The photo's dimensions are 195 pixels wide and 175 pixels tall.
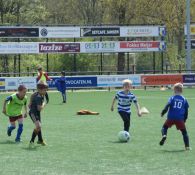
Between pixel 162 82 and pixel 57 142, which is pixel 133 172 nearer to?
pixel 57 142

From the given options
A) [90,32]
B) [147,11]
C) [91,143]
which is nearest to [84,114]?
[91,143]

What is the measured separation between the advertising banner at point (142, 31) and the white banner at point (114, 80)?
22.6ft

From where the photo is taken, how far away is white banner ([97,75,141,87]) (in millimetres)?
42656

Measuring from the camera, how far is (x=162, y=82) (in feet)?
144

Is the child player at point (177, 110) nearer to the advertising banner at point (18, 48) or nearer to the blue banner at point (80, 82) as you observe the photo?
the blue banner at point (80, 82)

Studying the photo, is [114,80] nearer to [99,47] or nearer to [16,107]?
[99,47]

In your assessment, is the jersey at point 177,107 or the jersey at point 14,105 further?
the jersey at point 14,105

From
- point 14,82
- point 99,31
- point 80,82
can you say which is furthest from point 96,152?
point 99,31

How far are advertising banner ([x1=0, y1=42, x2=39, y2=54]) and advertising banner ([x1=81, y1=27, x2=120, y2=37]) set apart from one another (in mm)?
4104

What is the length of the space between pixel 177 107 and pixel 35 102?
3.32 metres

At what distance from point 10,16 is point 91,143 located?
155 ft

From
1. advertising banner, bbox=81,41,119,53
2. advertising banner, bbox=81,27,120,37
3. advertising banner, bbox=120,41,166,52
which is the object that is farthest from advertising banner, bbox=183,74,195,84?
advertising banner, bbox=81,27,120,37

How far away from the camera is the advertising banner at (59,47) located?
154 feet

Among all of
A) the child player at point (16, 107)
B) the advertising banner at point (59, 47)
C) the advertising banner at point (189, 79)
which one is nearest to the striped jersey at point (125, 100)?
the child player at point (16, 107)
